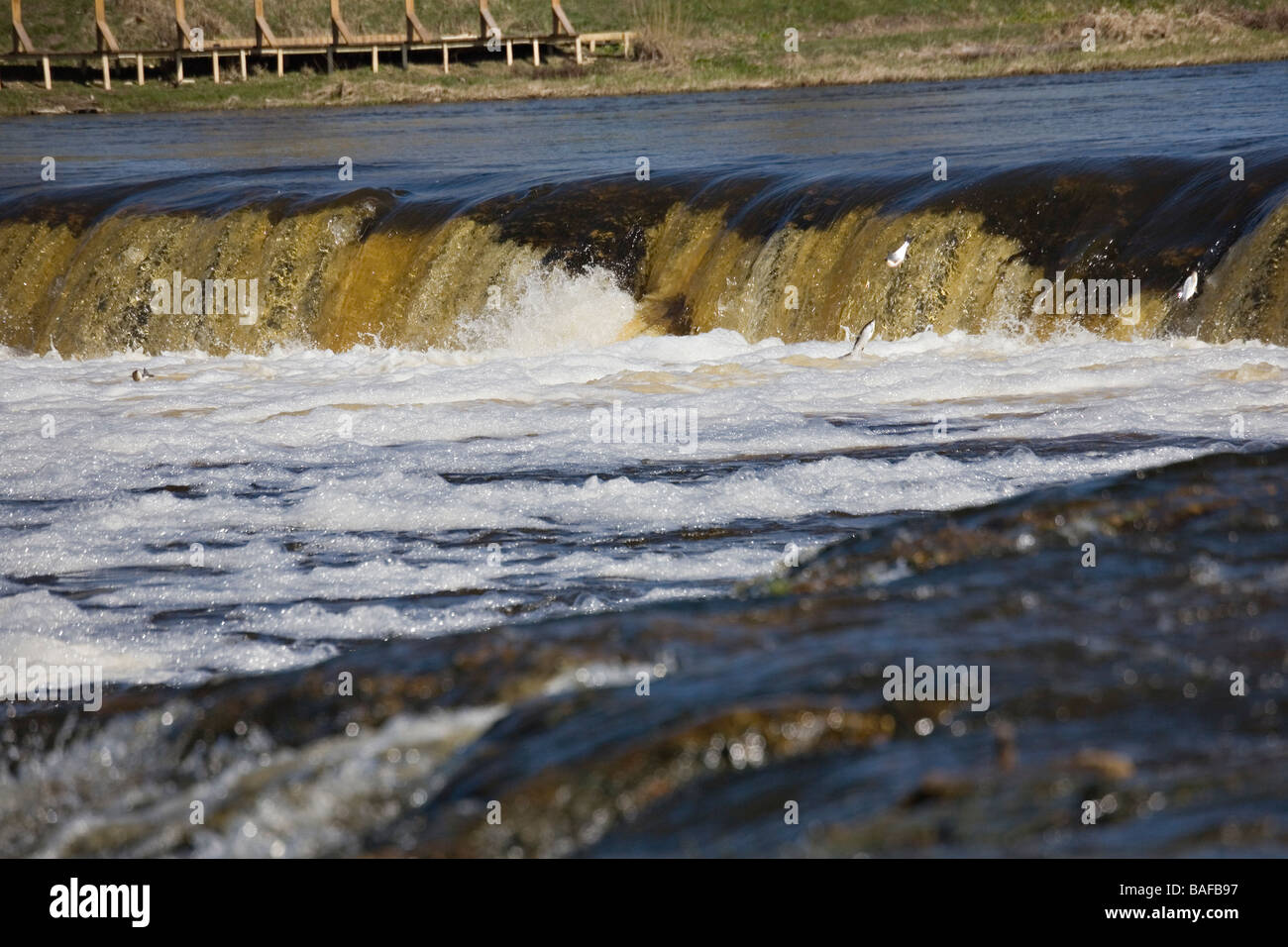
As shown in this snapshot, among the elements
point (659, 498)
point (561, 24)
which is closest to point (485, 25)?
point (561, 24)

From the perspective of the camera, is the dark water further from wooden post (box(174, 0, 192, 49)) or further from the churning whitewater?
wooden post (box(174, 0, 192, 49))

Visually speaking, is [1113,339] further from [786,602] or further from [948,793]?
[948,793]

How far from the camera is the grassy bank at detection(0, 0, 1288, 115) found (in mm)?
33812

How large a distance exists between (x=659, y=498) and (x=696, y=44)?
38.1 meters

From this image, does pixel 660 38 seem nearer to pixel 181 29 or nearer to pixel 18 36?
pixel 181 29

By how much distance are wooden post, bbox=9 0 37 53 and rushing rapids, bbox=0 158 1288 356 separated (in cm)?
3190

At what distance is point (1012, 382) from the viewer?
8883 millimetres

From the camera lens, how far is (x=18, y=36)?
4334 centimetres

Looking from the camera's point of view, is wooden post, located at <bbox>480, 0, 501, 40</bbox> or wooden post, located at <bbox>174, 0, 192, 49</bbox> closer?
wooden post, located at <bbox>174, 0, 192, 49</bbox>

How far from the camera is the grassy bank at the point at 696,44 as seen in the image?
33.8 m

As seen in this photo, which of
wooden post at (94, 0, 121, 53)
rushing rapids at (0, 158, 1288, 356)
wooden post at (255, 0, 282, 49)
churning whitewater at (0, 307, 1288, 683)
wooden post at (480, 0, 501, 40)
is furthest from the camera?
wooden post at (480, 0, 501, 40)

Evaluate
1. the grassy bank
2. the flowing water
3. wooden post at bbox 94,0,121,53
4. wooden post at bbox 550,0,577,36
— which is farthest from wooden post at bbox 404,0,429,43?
the flowing water
